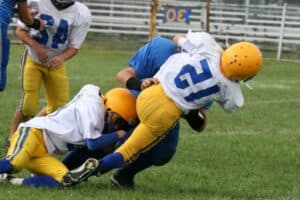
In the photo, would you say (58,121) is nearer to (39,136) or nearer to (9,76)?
(39,136)

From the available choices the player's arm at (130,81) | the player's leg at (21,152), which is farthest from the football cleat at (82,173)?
the player's arm at (130,81)

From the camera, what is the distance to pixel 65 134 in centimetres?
600

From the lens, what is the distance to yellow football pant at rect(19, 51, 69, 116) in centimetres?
832

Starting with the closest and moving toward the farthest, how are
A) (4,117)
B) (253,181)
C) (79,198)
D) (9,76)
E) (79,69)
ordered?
1. (79,198)
2. (253,181)
3. (4,117)
4. (9,76)
5. (79,69)

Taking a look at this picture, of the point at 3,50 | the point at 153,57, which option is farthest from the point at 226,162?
the point at 3,50

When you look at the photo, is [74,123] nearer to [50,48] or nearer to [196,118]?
[196,118]

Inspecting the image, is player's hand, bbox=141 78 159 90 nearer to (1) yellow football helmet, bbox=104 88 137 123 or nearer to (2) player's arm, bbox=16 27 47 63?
(1) yellow football helmet, bbox=104 88 137 123

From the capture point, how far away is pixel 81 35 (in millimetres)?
8414

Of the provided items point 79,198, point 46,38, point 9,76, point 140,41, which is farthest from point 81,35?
point 140,41

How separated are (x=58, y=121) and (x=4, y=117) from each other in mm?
4375

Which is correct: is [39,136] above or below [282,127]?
above

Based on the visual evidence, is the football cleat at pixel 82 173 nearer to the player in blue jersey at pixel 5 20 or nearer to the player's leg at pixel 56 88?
the player in blue jersey at pixel 5 20

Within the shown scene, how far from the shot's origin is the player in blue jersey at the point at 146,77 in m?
6.03

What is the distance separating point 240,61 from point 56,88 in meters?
3.14
